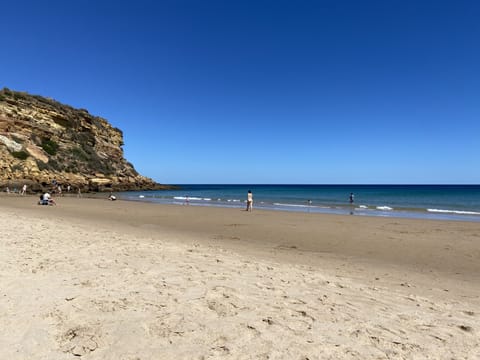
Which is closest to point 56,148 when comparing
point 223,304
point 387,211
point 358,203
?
point 358,203

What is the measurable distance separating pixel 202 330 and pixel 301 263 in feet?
15.0

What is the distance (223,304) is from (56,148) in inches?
2438

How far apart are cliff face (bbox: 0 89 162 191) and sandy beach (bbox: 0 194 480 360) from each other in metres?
46.0

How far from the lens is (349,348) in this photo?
328 centimetres

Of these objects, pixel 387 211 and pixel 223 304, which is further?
pixel 387 211

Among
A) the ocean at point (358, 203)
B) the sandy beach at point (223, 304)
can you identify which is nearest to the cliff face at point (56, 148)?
the ocean at point (358, 203)

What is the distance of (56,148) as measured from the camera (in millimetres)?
55875

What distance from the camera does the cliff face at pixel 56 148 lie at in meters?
46.0

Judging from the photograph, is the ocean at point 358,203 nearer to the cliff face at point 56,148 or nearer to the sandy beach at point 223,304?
the cliff face at point 56,148

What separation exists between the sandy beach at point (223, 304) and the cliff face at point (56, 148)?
151 ft

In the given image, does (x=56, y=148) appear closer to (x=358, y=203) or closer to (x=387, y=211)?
(x=358, y=203)

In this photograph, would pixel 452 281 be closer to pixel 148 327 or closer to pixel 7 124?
pixel 148 327

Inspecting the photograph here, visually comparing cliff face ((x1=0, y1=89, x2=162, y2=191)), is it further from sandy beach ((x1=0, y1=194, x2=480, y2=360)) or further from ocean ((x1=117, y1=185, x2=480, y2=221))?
sandy beach ((x1=0, y1=194, x2=480, y2=360))

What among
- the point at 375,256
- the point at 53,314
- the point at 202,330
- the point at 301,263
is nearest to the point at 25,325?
the point at 53,314
